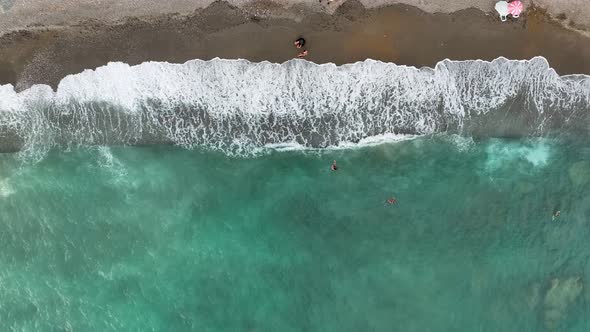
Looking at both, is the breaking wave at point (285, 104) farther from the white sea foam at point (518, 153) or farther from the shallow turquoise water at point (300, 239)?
the shallow turquoise water at point (300, 239)

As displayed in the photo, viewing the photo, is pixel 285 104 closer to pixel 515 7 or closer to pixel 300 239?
pixel 300 239

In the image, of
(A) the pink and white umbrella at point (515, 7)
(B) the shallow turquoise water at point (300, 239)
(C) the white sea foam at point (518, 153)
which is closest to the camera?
(A) the pink and white umbrella at point (515, 7)

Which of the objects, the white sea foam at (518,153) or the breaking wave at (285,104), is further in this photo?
the white sea foam at (518,153)

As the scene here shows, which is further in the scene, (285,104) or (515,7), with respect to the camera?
(285,104)

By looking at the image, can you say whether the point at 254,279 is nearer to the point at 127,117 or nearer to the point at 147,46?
the point at 127,117

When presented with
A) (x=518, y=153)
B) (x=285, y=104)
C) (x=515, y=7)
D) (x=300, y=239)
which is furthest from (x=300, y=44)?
(x=518, y=153)

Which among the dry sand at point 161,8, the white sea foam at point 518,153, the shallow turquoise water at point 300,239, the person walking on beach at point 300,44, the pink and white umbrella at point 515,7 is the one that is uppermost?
the pink and white umbrella at point 515,7

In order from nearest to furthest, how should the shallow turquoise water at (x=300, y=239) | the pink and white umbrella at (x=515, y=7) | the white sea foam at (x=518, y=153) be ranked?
1. the pink and white umbrella at (x=515, y=7)
2. the shallow turquoise water at (x=300, y=239)
3. the white sea foam at (x=518, y=153)

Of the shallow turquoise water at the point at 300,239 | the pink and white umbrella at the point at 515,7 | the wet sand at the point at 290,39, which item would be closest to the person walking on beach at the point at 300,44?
the wet sand at the point at 290,39
